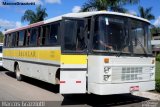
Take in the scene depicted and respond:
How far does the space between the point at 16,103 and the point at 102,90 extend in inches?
118

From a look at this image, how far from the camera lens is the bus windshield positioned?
9.12 meters

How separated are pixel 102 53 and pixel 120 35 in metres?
1.07

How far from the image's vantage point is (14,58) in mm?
16203

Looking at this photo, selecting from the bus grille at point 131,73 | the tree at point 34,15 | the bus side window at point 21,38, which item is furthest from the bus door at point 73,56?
the tree at point 34,15

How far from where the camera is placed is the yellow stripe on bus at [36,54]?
34.4 feet

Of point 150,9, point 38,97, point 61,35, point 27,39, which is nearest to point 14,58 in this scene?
point 27,39

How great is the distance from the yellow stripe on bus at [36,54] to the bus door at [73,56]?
776 mm

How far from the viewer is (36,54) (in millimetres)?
12695

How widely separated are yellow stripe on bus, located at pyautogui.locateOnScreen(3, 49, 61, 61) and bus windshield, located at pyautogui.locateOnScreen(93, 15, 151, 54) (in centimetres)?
177

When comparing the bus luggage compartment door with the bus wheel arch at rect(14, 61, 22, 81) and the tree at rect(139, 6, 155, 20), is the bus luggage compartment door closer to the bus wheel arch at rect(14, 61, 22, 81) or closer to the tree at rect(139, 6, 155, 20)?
the bus wheel arch at rect(14, 61, 22, 81)

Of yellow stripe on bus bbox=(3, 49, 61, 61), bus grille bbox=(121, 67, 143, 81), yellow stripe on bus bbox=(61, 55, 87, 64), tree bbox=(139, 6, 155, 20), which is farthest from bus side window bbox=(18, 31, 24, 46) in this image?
tree bbox=(139, 6, 155, 20)

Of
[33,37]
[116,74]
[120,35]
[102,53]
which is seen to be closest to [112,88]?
[116,74]

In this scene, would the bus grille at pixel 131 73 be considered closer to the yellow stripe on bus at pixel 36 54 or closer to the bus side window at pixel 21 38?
the yellow stripe on bus at pixel 36 54

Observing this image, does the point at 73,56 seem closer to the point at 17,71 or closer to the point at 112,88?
the point at 112,88
